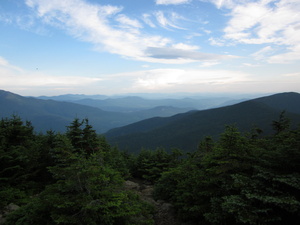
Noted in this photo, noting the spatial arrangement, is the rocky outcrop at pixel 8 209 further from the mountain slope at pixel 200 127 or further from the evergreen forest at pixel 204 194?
the mountain slope at pixel 200 127

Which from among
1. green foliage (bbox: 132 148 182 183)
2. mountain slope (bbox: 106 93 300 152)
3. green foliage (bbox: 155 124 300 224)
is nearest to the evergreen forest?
green foliage (bbox: 155 124 300 224)

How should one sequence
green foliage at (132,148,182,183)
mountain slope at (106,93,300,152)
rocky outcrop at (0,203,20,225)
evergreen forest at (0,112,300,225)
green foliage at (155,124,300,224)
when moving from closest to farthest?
green foliage at (155,124,300,224)
evergreen forest at (0,112,300,225)
rocky outcrop at (0,203,20,225)
green foliage at (132,148,182,183)
mountain slope at (106,93,300,152)

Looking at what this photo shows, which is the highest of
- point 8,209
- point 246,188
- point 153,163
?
point 246,188

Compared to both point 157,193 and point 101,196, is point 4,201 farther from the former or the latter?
point 157,193

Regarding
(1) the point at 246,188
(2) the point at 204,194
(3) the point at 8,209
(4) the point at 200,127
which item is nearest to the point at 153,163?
(2) the point at 204,194

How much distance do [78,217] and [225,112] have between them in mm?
208145

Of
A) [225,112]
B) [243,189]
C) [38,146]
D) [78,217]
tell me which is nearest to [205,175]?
[243,189]

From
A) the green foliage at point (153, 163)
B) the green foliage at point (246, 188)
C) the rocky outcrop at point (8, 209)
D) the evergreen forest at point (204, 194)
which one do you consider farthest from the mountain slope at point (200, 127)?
the rocky outcrop at point (8, 209)

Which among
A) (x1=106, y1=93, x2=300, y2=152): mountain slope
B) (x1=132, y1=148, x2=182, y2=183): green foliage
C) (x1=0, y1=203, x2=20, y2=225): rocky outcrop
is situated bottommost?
(x1=106, y1=93, x2=300, y2=152): mountain slope

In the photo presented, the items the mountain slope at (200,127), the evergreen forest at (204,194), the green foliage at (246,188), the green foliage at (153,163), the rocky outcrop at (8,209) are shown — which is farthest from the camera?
the mountain slope at (200,127)

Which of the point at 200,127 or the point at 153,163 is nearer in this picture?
the point at 153,163

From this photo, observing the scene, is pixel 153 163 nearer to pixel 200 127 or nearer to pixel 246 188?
pixel 246 188

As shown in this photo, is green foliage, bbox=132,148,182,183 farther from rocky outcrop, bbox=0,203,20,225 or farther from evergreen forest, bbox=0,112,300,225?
rocky outcrop, bbox=0,203,20,225

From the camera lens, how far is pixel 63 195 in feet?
21.7
